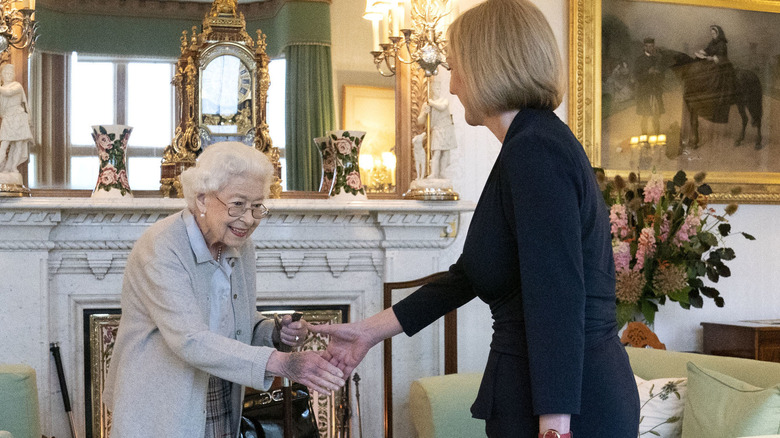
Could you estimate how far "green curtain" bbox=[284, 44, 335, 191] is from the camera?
4.26 metres

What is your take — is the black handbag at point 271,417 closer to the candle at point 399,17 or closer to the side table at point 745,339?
the candle at point 399,17

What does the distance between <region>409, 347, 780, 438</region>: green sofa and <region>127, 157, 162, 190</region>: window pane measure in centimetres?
164

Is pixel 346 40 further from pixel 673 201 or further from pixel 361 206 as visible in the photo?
pixel 673 201

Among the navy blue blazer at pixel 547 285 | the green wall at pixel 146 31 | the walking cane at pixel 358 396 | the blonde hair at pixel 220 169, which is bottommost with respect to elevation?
the walking cane at pixel 358 396

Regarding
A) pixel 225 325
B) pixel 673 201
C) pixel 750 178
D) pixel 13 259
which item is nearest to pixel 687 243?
pixel 673 201

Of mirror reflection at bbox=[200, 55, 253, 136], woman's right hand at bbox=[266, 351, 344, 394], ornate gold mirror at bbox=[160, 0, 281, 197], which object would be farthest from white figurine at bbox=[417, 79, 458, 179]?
woman's right hand at bbox=[266, 351, 344, 394]

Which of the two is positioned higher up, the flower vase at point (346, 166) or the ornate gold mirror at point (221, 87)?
the ornate gold mirror at point (221, 87)

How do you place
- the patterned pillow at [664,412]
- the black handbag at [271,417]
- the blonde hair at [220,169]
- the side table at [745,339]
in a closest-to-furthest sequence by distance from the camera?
the blonde hair at [220,169] → the black handbag at [271,417] → the patterned pillow at [664,412] → the side table at [745,339]

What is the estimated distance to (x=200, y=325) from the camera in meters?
2.18

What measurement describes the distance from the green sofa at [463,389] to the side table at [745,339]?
3.75 feet

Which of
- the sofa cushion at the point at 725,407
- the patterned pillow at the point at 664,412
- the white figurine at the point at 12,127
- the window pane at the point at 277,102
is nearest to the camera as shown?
the sofa cushion at the point at 725,407

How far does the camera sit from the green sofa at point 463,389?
3.35 meters

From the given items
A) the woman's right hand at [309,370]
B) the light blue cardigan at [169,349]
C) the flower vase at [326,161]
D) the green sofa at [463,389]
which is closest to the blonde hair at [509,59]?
the woman's right hand at [309,370]

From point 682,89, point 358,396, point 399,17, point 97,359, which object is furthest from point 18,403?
point 682,89
